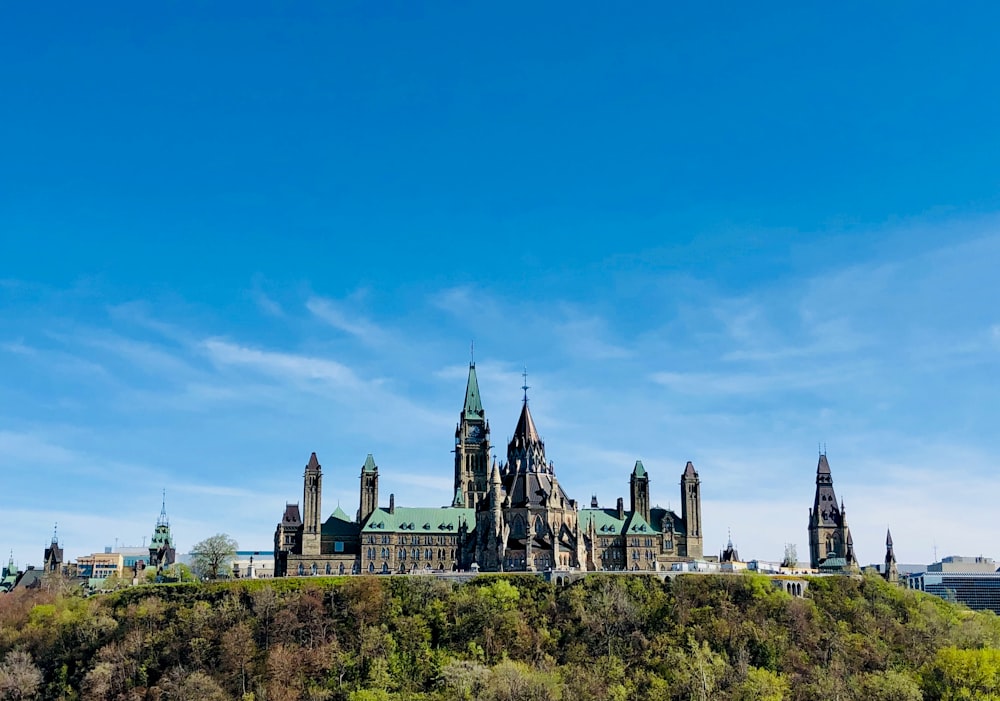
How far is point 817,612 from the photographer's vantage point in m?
136

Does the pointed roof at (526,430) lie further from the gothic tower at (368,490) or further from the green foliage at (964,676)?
the green foliage at (964,676)

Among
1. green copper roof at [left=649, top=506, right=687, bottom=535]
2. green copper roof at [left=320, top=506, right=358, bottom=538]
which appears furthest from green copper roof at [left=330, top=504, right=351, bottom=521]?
green copper roof at [left=649, top=506, right=687, bottom=535]

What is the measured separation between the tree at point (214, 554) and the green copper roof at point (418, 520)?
1990 centimetres

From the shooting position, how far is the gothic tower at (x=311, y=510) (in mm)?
151875

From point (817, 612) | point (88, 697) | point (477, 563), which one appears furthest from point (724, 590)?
point (88, 697)

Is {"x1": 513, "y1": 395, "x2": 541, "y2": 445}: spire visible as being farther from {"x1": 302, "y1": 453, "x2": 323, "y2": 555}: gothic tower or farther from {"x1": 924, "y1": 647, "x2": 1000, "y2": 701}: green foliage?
{"x1": 924, "y1": 647, "x2": 1000, "y2": 701}: green foliage

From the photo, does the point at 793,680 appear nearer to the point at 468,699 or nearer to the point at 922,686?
the point at 922,686

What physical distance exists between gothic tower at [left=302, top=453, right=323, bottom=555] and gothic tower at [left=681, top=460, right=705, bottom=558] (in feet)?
171

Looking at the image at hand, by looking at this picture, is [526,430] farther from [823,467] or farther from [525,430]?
[823,467]

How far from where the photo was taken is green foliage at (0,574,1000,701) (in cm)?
11850

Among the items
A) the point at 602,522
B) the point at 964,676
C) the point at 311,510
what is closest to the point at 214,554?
the point at 311,510

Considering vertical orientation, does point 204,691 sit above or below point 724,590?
below

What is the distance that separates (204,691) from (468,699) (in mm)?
28726

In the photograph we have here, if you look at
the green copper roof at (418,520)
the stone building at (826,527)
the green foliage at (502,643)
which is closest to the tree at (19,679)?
the green foliage at (502,643)
